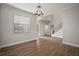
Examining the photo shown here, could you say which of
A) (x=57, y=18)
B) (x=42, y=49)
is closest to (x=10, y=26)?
(x=42, y=49)

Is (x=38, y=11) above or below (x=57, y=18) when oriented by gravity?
above

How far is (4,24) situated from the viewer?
7.85 ft

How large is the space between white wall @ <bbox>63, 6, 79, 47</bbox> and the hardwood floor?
0.20 m

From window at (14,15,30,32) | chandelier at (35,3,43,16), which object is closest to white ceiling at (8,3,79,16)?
chandelier at (35,3,43,16)

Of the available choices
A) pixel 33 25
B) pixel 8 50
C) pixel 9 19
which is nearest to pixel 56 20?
pixel 33 25

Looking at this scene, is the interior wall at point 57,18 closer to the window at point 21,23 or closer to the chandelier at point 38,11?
the chandelier at point 38,11

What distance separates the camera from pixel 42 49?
2.44m

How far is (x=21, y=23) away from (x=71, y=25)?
1465 mm

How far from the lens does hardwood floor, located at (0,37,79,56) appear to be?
2.37 m

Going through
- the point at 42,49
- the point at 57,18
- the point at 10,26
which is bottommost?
the point at 42,49

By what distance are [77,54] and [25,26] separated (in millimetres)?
1704

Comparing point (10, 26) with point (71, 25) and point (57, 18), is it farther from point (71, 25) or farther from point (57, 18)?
point (71, 25)

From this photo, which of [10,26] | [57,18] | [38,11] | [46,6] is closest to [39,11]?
[38,11]

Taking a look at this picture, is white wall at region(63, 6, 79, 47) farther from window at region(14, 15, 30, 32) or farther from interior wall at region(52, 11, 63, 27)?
window at region(14, 15, 30, 32)
